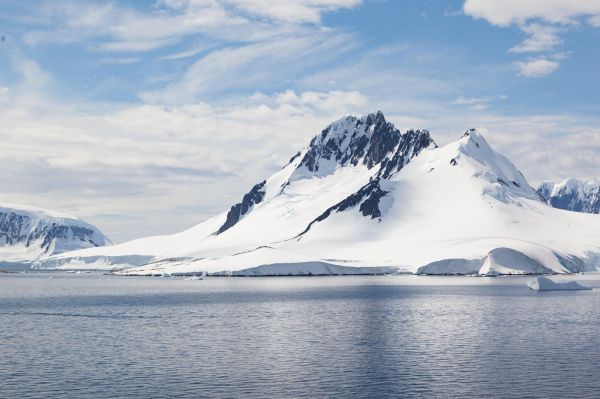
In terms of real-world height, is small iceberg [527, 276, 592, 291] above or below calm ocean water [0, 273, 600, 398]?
above

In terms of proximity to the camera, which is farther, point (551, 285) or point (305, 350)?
point (551, 285)

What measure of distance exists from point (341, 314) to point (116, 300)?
59.8m

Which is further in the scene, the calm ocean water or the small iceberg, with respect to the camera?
the small iceberg

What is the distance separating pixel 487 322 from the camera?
Result: 98375 millimetres

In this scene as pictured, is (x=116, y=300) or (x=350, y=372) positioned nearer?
(x=350, y=372)

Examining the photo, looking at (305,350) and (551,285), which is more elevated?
(551,285)

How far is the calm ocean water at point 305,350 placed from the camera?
55.5 m

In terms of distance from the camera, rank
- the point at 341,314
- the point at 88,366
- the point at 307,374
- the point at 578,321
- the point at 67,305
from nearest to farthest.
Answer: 1. the point at 307,374
2. the point at 88,366
3. the point at 578,321
4. the point at 341,314
5. the point at 67,305

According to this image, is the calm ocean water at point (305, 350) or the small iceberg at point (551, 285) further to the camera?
the small iceberg at point (551, 285)

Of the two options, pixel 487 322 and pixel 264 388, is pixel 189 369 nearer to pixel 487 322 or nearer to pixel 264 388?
pixel 264 388

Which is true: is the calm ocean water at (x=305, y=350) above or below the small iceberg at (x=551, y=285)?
below

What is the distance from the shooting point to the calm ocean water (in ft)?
182

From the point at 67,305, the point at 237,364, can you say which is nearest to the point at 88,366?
the point at 237,364

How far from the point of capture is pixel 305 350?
74.1 metres
